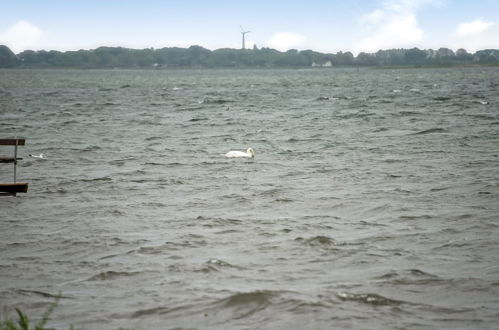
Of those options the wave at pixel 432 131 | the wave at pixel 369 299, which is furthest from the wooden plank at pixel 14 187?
the wave at pixel 432 131

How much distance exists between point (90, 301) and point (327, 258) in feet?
10.5

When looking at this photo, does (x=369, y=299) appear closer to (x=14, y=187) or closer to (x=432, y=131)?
(x=14, y=187)

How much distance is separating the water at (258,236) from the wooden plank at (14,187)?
13.4 inches

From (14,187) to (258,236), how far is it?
514 centimetres

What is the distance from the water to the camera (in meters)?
6.18

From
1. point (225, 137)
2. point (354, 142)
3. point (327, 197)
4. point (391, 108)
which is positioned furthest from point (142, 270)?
point (391, 108)

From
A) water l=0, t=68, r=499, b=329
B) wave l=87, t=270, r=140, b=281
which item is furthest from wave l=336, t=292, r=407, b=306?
wave l=87, t=270, r=140, b=281

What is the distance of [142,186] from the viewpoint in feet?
42.5

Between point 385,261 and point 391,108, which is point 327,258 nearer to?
point 385,261

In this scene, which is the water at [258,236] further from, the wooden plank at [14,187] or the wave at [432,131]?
the wave at [432,131]

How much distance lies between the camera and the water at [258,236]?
618 centimetres

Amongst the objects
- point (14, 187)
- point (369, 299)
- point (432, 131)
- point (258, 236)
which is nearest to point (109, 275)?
point (258, 236)

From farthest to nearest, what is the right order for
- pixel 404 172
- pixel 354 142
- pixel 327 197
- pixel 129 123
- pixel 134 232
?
1. pixel 129 123
2. pixel 354 142
3. pixel 404 172
4. pixel 327 197
5. pixel 134 232

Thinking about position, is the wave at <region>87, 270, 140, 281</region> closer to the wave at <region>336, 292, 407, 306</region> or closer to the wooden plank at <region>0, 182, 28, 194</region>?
the wave at <region>336, 292, 407, 306</region>
